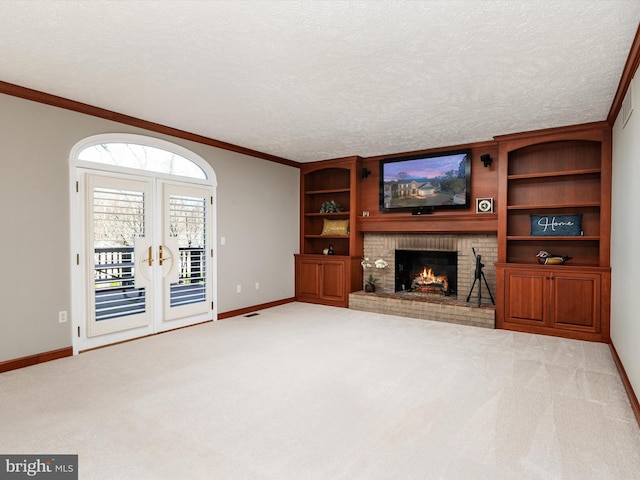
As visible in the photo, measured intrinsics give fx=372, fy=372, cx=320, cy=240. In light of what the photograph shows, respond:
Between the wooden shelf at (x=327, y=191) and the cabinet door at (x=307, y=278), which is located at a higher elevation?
the wooden shelf at (x=327, y=191)

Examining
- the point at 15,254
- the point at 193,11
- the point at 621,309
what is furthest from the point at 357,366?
the point at 15,254

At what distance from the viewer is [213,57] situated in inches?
112

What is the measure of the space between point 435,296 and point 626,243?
2.94 m

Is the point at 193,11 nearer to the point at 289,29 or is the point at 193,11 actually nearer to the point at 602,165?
the point at 289,29

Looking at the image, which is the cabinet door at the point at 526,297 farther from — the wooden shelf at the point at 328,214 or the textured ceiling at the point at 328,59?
the wooden shelf at the point at 328,214

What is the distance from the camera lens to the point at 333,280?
21.8 ft

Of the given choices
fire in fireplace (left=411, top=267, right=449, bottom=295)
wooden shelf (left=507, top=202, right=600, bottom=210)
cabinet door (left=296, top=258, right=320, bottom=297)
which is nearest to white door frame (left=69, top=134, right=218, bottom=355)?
cabinet door (left=296, top=258, right=320, bottom=297)

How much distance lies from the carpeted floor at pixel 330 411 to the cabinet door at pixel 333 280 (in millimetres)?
2230

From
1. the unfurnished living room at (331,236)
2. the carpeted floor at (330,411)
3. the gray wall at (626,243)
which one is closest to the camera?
the carpeted floor at (330,411)

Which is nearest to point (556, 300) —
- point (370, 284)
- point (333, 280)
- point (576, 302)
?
point (576, 302)

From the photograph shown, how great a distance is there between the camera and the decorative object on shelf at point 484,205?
5.45 m

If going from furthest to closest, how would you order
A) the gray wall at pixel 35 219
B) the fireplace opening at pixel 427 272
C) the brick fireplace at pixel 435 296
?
the fireplace opening at pixel 427 272, the brick fireplace at pixel 435 296, the gray wall at pixel 35 219

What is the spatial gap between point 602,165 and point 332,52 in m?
3.74

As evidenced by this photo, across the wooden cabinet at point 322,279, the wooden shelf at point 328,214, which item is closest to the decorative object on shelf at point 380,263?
the wooden cabinet at point 322,279
